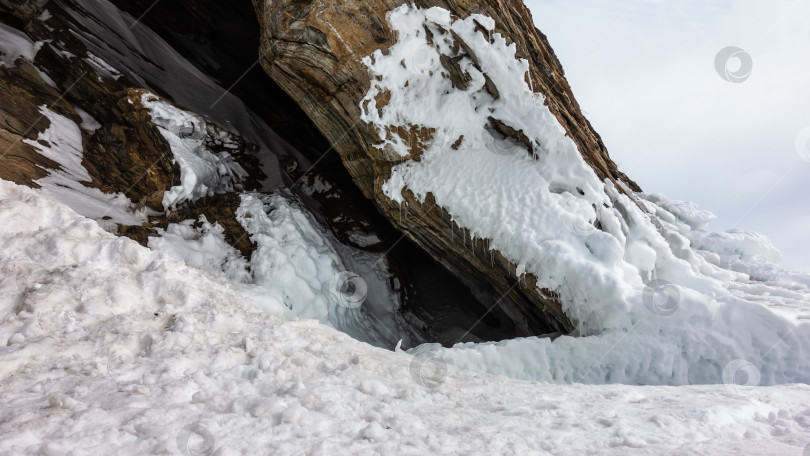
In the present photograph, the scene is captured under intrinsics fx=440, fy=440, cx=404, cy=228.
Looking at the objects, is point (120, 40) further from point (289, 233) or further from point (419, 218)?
point (419, 218)

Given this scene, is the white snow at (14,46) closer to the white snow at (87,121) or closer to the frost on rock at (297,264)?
the white snow at (87,121)

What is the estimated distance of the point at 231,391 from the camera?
320 centimetres

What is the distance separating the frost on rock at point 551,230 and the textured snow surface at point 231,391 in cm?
120

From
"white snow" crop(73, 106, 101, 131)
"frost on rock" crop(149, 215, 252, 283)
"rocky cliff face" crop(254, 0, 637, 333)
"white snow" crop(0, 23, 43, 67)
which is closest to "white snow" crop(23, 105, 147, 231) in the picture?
"white snow" crop(73, 106, 101, 131)

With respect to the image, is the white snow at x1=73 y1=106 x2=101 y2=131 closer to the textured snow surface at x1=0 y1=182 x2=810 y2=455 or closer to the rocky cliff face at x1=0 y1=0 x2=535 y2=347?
the rocky cliff face at x1=0 y1=0 x2=535 y2=347

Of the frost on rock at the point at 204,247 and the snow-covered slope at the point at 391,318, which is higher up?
the snow-covered slope at the point at 391,318

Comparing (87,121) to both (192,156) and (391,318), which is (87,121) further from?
(391,318)

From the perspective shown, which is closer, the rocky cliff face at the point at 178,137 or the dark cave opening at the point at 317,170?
the rocky cliff face at the point at 178,137

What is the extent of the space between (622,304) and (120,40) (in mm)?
11093

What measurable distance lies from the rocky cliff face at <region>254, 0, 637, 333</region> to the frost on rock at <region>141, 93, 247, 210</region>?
1832mm

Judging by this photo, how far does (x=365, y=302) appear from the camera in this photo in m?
8.41

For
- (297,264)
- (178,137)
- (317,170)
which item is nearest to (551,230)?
(297,264)

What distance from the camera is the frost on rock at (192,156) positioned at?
739 centimetres

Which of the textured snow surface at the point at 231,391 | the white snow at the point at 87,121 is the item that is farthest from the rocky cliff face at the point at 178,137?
the textured snow surface at the point at 231,391
